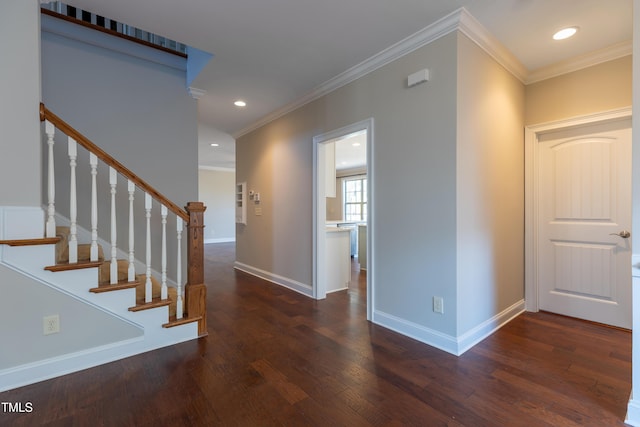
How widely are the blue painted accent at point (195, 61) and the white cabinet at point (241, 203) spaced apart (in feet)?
6.79

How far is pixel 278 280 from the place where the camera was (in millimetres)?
4297

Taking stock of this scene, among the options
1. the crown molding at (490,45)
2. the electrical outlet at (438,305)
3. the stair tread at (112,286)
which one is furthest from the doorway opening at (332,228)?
the stair tread at (112,286)

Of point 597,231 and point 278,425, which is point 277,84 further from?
point 597,231

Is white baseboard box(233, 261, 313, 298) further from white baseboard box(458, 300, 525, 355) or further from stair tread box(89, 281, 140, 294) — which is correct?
stair tread box(89, 281, 140, 294)

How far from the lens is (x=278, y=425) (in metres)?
1.52

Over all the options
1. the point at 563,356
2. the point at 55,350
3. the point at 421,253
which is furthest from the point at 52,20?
the point at 563,356

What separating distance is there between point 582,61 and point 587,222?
5.02 ft

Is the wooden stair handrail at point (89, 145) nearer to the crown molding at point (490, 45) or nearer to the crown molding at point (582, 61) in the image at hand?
the crown molding at point (490, 45)

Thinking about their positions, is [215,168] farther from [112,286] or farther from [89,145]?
[112,286]

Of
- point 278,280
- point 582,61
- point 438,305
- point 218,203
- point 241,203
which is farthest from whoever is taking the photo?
point 218,203

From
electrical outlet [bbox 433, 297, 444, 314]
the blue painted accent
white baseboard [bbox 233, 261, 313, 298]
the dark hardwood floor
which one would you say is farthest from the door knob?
the blue painted accent

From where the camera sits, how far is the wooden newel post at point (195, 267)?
2.53m

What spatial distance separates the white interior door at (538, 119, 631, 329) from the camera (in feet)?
8.85

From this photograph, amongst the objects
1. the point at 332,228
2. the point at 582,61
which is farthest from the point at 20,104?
the point at 582,61
